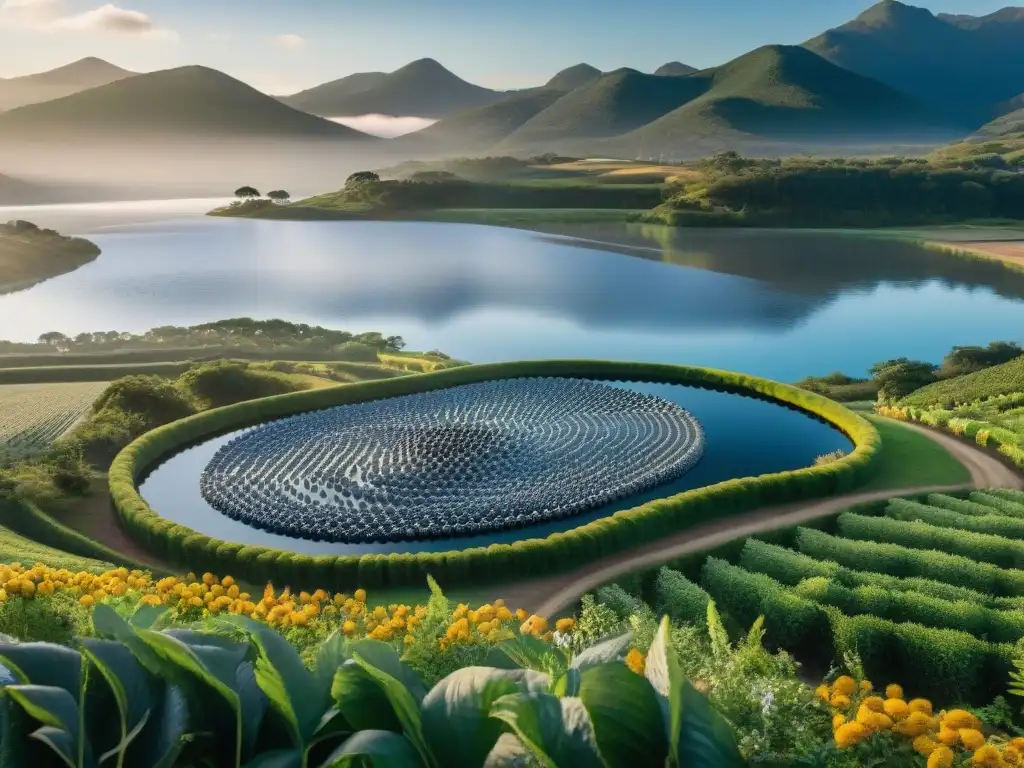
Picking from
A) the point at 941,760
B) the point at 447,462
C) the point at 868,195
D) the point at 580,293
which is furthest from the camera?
the point at 868,195

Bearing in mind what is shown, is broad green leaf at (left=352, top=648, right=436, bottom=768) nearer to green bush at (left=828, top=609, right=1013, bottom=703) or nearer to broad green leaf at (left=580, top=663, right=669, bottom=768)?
broad green leaf at (left=580, top=663, right=669, bottom=768)

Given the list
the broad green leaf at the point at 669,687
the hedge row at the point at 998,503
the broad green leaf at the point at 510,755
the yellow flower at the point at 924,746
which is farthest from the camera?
the hedge row at the point at 998,503

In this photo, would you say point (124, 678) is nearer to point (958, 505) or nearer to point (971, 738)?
point (971, 738)

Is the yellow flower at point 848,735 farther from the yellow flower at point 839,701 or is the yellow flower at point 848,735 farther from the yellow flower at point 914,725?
the yellow flower at point 839,701

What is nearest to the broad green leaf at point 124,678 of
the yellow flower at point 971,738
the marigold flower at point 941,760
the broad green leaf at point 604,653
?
the broad green leaf at point 604,653

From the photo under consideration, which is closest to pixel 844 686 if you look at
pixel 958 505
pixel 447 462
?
pixel 958 505

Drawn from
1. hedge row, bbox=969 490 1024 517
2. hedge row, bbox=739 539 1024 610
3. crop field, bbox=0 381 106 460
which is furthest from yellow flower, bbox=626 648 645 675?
crop field, bbox=0 381 106 460
